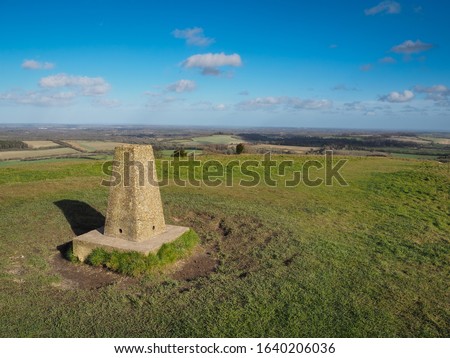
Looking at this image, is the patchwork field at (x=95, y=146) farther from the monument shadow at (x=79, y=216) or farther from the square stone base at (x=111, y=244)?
the square stone base at (x=111, y=244)

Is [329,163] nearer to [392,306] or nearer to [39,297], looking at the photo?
[392,306]

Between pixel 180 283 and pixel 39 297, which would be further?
pixel 180 283

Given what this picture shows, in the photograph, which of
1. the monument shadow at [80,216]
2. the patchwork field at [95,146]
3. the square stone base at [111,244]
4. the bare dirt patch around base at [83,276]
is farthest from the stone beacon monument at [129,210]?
the patchwork field at [95,146]

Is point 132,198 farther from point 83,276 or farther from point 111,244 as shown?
point 83,276

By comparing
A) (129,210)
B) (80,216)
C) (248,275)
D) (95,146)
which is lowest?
(248,275)

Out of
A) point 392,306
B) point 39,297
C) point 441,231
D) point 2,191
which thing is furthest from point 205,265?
point 2,191

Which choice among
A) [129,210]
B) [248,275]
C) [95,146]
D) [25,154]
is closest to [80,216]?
[129,210]
